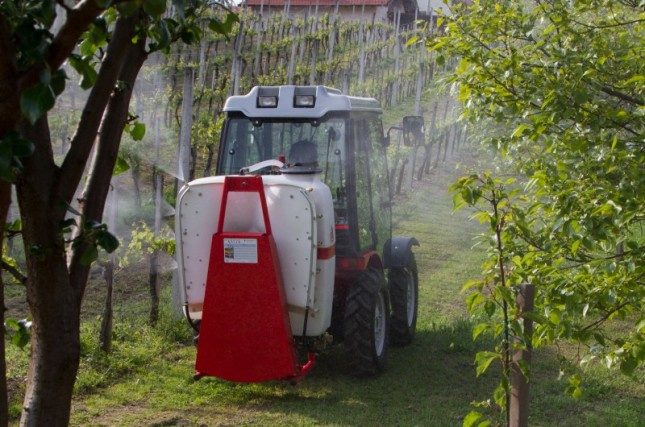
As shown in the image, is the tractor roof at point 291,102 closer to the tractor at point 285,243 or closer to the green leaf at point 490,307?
the tractor at point 285,243

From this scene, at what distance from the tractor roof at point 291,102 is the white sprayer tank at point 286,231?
79cm

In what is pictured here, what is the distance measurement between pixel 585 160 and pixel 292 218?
9.16 feet

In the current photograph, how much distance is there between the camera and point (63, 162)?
223 cm

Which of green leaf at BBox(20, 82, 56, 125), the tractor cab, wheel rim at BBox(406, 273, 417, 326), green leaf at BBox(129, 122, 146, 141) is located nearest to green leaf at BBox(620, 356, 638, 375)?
green leaf at BBox(129, 122, 146, 141)

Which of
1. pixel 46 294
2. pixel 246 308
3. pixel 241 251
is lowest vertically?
pixel 246 308

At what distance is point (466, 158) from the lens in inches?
974

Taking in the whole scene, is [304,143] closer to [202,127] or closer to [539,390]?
[539,390]

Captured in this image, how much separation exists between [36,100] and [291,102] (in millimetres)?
5833

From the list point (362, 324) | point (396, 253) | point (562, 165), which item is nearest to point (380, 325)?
point (362, 324)

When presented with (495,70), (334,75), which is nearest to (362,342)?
(495,70)

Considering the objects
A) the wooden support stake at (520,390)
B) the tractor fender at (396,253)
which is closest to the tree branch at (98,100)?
the wooden support stake at (520,390)

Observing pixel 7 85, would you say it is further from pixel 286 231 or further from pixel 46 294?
pixel 286 231

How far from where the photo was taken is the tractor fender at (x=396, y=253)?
28.0 ft

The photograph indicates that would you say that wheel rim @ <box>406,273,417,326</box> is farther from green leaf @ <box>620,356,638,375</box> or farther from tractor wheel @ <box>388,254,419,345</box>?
green leaf @ <box>620,356,638,375</box>
